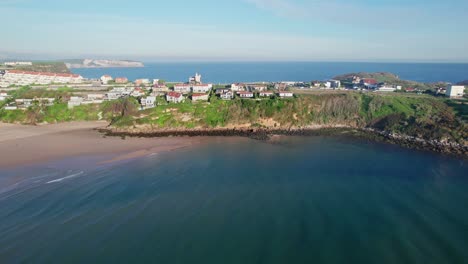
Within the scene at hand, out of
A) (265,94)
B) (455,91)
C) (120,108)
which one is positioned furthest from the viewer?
(265,94)

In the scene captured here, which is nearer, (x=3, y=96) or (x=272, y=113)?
(x=272, y=113)

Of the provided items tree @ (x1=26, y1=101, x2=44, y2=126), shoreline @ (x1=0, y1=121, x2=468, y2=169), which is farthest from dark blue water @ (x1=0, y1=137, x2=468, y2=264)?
tree @ (x1=26, y1=101, x2=44, y2=126)

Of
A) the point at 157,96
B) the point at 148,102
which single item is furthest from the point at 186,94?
the point at 148,102

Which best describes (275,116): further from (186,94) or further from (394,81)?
(394,81)

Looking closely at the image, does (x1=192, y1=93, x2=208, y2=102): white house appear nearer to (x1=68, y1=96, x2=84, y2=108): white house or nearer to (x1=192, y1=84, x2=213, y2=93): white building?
(x1=192, y1=84, x2=213, y2=93): white building

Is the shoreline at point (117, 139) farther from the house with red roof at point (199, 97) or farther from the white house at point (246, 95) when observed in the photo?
the white house at point (246, 95)

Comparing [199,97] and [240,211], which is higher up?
[199,97]

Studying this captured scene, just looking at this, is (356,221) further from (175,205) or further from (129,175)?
(129,175)
